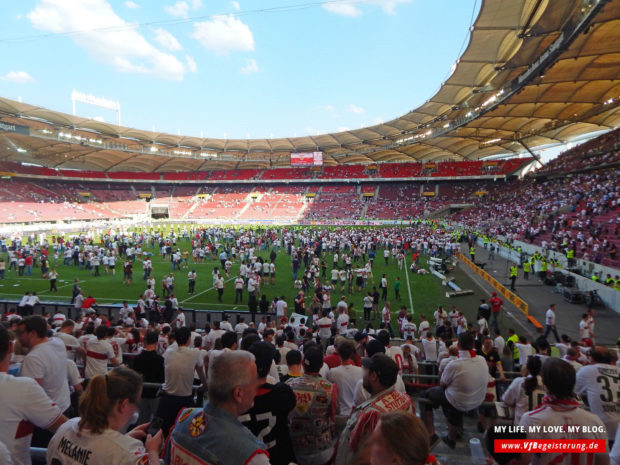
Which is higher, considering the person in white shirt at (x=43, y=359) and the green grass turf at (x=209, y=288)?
the person in white shirt at (x=43, y=359)

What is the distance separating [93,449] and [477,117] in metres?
35.0

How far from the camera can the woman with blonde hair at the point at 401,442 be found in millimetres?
1453

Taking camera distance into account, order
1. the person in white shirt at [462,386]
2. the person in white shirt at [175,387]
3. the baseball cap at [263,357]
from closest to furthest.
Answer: the baseball cap at [263,357] < the person in white shirt at [462,386] < the person in white shirt at [175,387]

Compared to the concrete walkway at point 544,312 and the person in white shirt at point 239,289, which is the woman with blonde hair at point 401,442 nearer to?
the concrete walkway at point 544,312

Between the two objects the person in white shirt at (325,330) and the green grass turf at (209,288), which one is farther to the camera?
the green grass turf at (209,288)

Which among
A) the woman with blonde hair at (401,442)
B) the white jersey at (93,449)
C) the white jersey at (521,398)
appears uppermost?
the woman with blonde hair at (401,442)

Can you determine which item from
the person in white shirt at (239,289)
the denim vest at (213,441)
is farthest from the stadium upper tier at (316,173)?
the denim vest at (213,441)

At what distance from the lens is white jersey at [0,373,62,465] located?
7.20 feet

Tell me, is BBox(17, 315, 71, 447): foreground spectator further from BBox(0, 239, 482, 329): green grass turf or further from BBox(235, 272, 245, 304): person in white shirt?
BBox(235, 272, 245, 304): person in white shirt

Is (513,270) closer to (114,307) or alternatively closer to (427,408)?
(427,408)

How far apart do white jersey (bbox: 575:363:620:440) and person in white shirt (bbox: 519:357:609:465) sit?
1.19 metres

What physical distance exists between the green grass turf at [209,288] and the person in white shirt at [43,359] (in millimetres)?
10095

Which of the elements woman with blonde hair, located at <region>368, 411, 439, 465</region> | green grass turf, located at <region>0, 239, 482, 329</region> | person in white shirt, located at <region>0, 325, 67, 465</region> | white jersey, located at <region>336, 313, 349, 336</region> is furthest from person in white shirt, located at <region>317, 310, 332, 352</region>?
woman with blonde hair, located at <region>368, 411, 439, 465</region>

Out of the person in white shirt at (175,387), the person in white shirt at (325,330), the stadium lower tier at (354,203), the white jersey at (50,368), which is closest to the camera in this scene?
the white jersey at (50,368)
